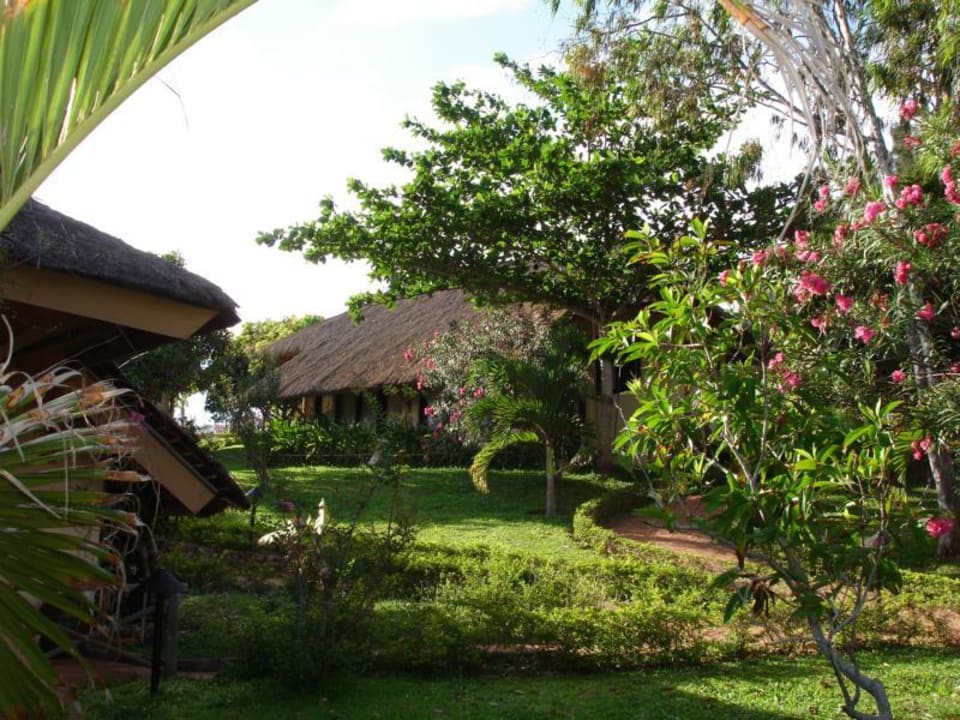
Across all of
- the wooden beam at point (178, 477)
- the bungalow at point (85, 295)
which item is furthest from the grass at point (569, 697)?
the bungalow at point (85, 295)

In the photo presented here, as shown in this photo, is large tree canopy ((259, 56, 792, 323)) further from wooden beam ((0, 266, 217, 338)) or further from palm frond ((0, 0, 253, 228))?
palm frond ((0, 0, 253, 228))

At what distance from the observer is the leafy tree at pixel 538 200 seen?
1570 cm

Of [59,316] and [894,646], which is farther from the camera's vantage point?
[894,646]

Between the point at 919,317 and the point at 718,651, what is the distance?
3293 mm

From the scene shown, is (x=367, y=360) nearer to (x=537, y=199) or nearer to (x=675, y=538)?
(x=537, y=199)

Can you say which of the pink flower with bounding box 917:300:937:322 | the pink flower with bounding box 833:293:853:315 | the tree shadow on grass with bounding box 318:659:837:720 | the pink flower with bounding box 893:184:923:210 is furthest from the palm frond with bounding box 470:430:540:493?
the pink flower with bounding box 893:184:923:210

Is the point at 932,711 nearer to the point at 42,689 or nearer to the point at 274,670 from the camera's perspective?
the point at 274,670

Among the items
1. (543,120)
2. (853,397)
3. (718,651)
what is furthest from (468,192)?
(718,651)

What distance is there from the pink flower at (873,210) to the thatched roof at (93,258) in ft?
16.7

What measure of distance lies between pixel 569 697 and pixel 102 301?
3796 millimetres

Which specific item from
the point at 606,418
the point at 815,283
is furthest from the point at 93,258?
the point at 606,418

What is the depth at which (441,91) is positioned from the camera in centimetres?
1666

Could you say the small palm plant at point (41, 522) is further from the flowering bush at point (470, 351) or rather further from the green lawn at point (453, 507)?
the flowering bush at point (470, 351)

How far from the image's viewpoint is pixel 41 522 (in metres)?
1.97
